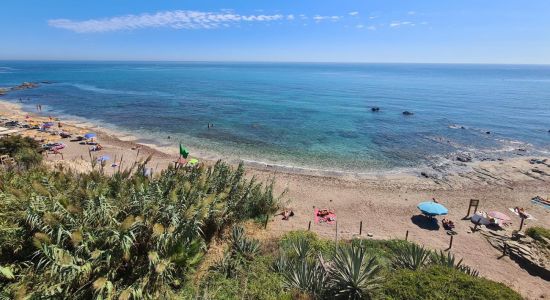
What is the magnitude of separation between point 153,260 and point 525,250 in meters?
16.5

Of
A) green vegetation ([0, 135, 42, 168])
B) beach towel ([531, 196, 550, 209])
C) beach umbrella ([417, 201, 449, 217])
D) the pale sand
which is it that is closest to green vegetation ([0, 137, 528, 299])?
the pale sand

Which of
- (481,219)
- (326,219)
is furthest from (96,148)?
(481,219)

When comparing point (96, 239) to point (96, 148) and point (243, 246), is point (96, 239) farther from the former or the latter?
point (96, 148)

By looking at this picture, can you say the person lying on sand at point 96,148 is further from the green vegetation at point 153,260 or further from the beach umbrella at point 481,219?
A: the beach umbrella at point 481,219

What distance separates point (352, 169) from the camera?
87.4ft

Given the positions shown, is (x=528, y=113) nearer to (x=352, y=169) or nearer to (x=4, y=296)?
(x=352, y=169)

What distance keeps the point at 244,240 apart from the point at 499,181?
2446cm

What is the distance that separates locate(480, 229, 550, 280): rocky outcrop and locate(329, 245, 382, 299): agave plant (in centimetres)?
1056

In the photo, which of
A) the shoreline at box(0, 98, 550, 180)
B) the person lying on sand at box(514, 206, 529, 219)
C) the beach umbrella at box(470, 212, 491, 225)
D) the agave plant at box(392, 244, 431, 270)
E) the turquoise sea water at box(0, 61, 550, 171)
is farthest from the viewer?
the turquoise sea water at box(0, 61, 550, 171)

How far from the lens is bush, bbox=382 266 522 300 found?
6.16 metres

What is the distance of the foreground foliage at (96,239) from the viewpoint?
22.4 ft

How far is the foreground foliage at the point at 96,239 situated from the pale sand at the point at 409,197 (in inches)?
237

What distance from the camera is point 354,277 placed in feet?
23.0

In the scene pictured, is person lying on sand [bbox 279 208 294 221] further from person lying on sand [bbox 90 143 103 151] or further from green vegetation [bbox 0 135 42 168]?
person lying on sand [bbox 90 143 103 151]
